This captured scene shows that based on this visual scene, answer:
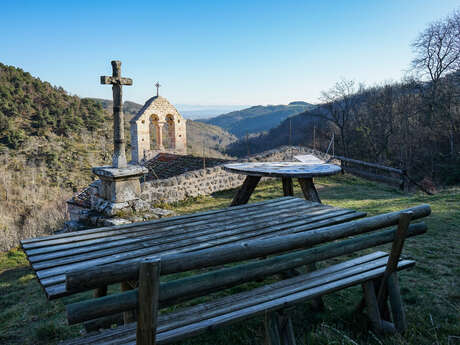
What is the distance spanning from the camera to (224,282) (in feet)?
4.30

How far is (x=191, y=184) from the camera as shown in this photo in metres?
7.58

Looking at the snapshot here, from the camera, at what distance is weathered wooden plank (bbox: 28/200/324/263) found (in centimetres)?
177

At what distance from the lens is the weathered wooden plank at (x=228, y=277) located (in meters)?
1.08

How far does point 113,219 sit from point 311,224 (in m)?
2.92

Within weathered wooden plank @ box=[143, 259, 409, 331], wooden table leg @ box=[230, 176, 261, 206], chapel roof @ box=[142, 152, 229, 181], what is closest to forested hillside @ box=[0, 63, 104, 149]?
chapel roof @ box=[142, 152, 229, 181]

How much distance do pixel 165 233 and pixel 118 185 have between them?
97.2 inches

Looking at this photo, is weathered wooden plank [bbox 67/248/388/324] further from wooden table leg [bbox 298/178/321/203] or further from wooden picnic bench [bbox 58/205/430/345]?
wooden table leg [bbox 298/178/321/203]

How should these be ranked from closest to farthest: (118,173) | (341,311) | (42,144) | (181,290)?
1. (181,290)
2. (341,311)
3. (118,173)
4. (42,144)

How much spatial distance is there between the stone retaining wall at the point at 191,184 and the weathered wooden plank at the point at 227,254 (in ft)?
17.8

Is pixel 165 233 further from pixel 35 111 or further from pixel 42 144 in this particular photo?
pixel 35 111

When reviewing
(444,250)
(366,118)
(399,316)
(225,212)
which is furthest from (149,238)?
(366,118)

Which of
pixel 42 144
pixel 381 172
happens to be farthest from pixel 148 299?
pixel 42 144

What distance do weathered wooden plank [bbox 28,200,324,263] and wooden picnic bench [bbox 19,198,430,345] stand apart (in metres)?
0.03

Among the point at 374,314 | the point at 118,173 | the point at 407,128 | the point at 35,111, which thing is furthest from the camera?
the point at 35,111
